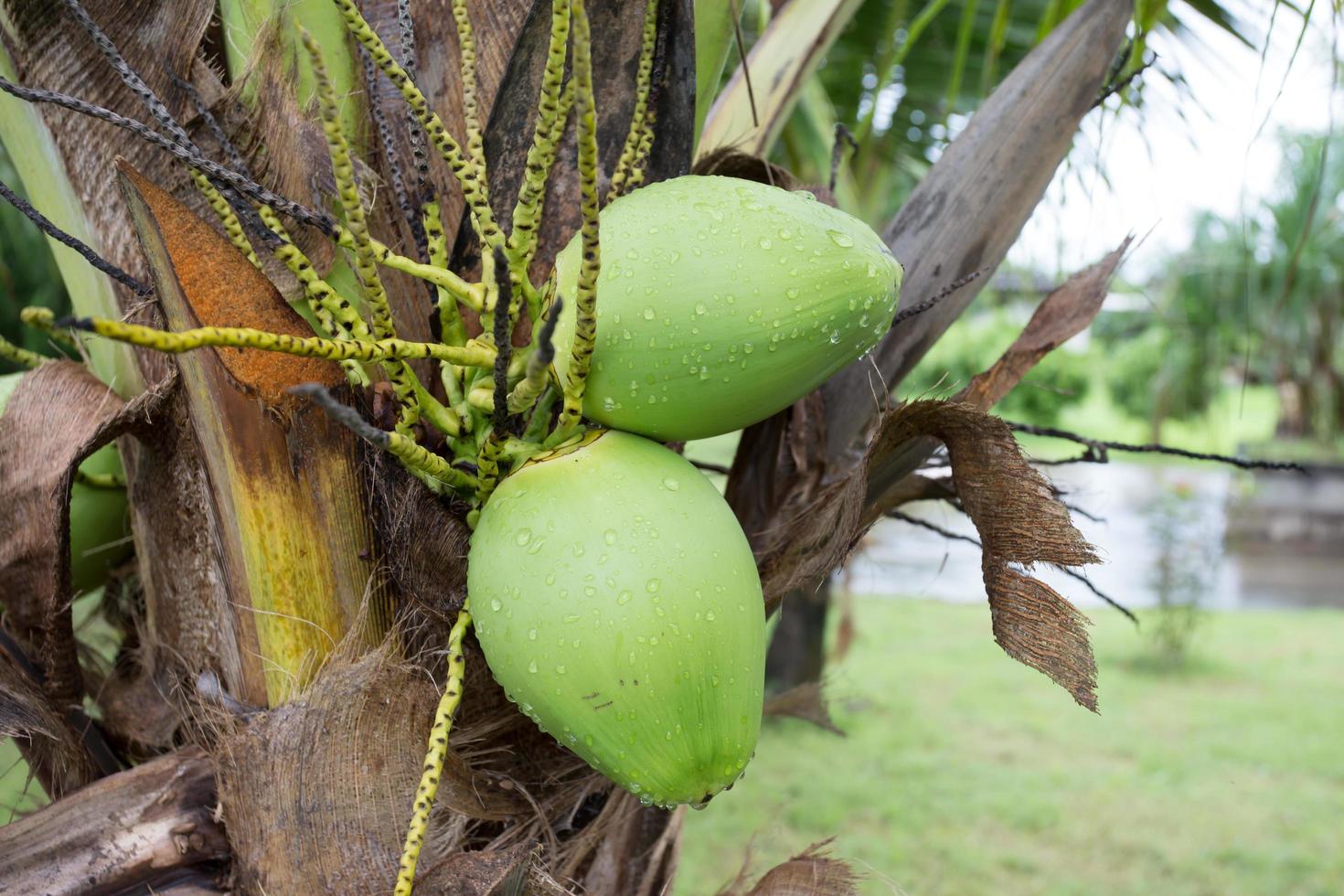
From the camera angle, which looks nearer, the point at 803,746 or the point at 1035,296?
the point at 1035,296

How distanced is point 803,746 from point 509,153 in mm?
5127

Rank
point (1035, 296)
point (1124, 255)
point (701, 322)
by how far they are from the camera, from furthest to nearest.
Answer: point (1035, 296) < point (1124, 255) < point (701, 322)

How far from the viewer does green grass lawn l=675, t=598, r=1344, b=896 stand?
4.05 meters

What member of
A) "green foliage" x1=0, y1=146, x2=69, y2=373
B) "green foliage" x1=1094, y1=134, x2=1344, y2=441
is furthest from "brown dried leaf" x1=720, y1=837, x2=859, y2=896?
"green foliage" x1=1094, y1=134, x2=1344, y2=441

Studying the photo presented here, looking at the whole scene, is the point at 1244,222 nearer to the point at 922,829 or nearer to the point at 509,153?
the point at 509,153

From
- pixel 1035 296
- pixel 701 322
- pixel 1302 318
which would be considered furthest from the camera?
pixel 1302 318

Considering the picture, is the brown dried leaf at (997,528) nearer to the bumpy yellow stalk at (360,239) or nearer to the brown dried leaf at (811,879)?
the brown dried leaf at (811,879)

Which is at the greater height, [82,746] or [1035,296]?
[1035,296]

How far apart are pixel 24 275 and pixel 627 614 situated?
403 centimetres

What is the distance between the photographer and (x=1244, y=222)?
1166mm

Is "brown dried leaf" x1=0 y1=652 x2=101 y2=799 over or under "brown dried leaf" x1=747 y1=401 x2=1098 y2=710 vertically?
under

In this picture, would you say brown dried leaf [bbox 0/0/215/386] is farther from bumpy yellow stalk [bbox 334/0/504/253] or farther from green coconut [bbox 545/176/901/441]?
green coconut [bbox 545/176/901/441]

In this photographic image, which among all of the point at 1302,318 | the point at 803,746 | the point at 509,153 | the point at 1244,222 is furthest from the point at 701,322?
the point at 1302,318

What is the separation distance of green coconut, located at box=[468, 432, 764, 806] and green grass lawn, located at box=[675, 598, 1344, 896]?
2398mm
